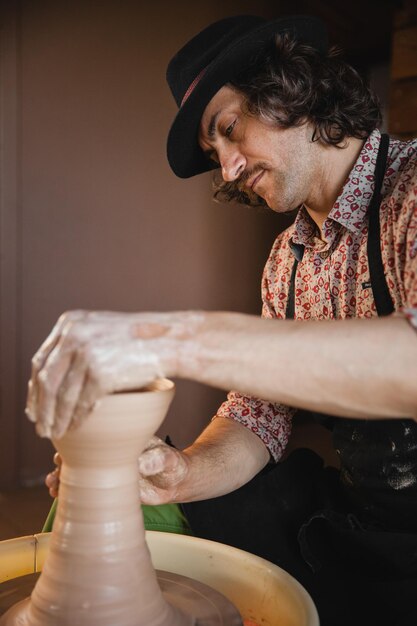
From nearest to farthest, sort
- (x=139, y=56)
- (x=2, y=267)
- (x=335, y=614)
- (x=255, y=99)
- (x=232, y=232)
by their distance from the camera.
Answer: (x=335, y=614) < (x=255, y=99) < (x=2, y=267) < (x=139, y=56) < (x=232, y=232)

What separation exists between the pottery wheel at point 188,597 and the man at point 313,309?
18 cm

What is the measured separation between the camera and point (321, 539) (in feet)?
4.20

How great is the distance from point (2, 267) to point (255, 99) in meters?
1.87

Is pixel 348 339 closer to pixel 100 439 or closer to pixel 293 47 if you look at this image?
pixel 100 439

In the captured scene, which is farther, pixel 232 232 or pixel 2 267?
pixel 232 232

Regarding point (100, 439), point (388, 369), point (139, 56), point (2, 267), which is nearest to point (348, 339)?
point (388, 369)

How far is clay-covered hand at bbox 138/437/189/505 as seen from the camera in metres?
1.11

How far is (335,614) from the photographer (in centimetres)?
120

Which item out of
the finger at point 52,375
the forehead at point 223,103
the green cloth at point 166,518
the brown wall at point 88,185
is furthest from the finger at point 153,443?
the brown wall at point 88,185

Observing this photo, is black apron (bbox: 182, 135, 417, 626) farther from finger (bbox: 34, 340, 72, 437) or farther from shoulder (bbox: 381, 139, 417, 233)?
finger (bbox: 34, 340, 72, 437)

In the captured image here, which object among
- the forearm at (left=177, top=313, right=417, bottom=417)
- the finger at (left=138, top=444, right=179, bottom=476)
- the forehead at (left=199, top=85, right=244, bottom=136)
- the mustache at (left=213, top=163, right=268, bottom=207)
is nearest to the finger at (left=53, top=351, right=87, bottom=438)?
the forearm at (left=177, top=313, right=417, bottom=417)

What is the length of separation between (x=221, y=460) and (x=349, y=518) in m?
0.27

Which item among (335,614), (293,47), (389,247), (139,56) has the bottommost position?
(335,614)

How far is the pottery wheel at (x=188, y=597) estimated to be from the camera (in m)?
0.95
